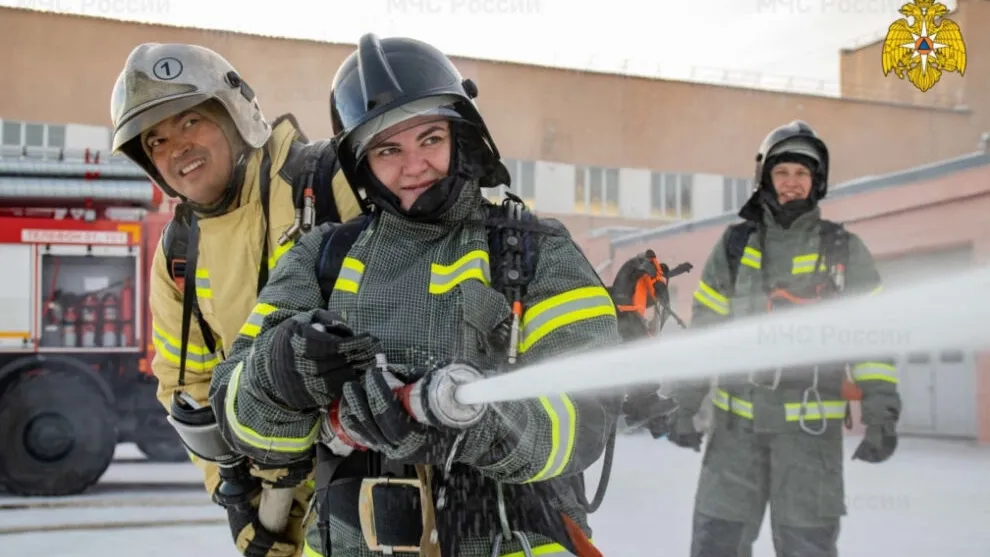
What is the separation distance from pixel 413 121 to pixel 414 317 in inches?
16.9

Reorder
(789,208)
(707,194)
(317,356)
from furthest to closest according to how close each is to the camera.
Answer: (707,194) < (789,208) < (317,356)

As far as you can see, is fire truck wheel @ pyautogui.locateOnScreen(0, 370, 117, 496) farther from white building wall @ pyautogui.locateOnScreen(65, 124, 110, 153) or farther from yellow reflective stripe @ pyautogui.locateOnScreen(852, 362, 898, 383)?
white building wall @ pyautogui.locateOnScreen(65, 124, 110, 153)

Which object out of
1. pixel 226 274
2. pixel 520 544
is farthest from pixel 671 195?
pixel 520 544

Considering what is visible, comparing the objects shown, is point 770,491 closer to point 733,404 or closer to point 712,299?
point 733,404

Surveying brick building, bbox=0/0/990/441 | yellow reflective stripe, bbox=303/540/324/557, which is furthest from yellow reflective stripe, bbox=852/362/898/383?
brick building, bbox=0/0/990/441

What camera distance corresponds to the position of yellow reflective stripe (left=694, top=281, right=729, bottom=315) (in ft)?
14.1

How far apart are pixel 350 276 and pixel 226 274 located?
2.85 feet

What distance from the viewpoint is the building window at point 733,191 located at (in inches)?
948

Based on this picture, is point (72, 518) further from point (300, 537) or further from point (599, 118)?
point (599, 118)

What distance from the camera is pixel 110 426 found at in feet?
27.7

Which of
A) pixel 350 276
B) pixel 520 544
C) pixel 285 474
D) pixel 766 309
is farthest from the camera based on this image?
pixel 766 309

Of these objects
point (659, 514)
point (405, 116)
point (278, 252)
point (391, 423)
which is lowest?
point (659, 514)

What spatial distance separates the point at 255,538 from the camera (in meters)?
2.67

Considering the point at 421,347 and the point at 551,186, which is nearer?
the point at 421,347
